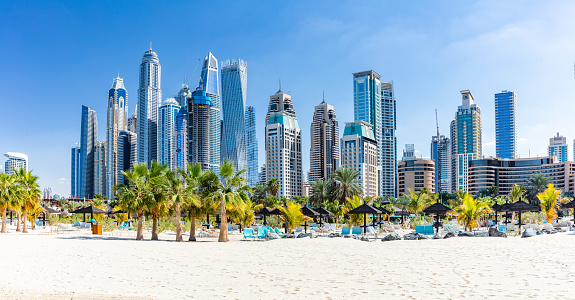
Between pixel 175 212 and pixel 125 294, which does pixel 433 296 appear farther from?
pixel 175 212

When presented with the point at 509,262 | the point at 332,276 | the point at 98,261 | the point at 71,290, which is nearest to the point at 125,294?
the point at 71,290

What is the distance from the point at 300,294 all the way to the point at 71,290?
4736 mm

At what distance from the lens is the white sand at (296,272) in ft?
31.0

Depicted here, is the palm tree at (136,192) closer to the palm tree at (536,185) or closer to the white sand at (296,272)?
the white sand at (296,272)

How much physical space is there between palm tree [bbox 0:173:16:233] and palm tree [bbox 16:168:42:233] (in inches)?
21.3

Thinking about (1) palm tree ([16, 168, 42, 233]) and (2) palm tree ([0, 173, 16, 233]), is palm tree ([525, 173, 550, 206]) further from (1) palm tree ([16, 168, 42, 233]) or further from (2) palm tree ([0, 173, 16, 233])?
(2) palm tree ([0, 173, 16, 233])

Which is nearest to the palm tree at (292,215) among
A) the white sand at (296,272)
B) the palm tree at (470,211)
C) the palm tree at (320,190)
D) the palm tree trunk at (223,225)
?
the palm tree trunk at (223,225)

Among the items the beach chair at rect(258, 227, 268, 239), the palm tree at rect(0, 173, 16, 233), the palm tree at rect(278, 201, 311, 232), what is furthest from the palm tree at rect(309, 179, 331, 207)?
the palm tree at rect(0, 173, 16, 233)

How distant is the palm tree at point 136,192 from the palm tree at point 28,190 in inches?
450

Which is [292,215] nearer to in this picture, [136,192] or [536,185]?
[136,192]

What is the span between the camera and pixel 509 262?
13.4 m

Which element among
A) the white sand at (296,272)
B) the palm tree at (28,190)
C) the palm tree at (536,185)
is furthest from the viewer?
the palm tree at (536,185)

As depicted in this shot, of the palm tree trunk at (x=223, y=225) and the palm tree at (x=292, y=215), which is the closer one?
the palm tree trunk at (x=223, y=225)

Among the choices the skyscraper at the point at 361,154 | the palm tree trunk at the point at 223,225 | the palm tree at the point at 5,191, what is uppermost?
the skyscraper at the point at 361,154
